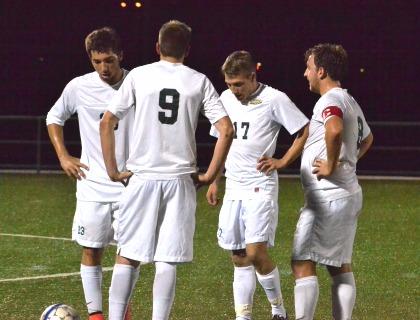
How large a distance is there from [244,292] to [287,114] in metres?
1.26

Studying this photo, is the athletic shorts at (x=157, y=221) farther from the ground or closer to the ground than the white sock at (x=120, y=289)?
farther from the ground

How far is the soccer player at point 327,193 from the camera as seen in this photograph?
22.4ft

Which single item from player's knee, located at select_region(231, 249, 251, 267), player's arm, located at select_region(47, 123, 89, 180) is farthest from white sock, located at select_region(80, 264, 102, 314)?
player's knee, located at select_region(231, 249, 251, 267)

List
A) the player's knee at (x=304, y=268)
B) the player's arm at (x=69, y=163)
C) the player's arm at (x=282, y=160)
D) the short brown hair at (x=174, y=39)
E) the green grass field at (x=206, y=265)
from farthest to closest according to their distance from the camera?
the green grass field at (x=206, y=265) < the player's arm at (x=282, y=160) < the player's arm at (x=69, y=163) < the player's knee at (x=304, y=268) < the short brown hair at (x=174, y=39)

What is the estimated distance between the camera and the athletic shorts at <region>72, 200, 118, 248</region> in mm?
7254

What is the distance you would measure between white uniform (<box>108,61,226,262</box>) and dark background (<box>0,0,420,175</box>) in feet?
96.8

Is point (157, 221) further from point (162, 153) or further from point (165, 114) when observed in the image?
point (165, 114)

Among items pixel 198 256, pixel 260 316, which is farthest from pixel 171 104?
pixel 198 256

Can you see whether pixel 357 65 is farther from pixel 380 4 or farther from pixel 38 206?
pixel 38 206

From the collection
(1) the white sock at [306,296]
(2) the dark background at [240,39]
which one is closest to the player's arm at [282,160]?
(1) the white sock at [306,296]

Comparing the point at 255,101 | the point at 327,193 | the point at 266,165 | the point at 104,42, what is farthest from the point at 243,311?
the point at 104,42

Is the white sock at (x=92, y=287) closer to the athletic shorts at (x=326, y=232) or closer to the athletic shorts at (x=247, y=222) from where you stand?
the athletic shorts at (x=247, y=222)

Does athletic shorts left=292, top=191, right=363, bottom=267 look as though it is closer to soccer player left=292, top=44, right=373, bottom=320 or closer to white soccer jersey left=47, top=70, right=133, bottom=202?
soccer player left=292, top=44, right=373, bottom=320

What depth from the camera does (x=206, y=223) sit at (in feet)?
45.2
